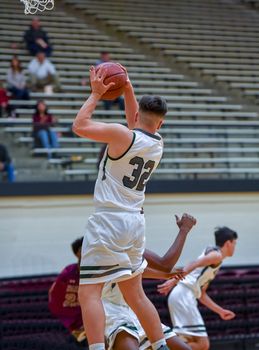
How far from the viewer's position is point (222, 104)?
1767 cm

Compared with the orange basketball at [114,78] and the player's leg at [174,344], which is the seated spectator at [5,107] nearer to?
the player's leg at [174,344]

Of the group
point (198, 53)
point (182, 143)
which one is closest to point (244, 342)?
point (182, 143)

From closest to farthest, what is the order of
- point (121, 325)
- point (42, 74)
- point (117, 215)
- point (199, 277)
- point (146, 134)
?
point (117, 215) < point (146, 134) < point (121, 325) < point (199, 277) < point (42, 74)

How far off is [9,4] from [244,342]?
9.85m

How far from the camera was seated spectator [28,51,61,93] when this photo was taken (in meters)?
15.7

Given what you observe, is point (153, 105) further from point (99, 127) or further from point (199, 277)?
point (199, 277)

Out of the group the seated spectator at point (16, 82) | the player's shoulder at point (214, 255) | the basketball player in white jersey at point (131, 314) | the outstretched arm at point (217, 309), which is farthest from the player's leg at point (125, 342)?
the seated spectator at point (16, 82)

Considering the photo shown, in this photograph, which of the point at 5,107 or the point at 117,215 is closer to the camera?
the point at 117,215

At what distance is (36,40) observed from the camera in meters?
16.5

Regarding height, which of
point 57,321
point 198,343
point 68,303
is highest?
point 68,303

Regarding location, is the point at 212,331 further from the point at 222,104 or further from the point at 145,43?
the point at 145,43

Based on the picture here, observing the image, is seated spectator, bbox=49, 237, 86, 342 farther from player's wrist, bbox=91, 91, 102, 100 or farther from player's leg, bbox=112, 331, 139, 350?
player's wrist, bbox=91, 91, 102, 100

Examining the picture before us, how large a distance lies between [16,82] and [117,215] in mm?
9808

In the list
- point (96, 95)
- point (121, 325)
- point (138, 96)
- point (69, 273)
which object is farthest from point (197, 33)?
point (96, 95)
